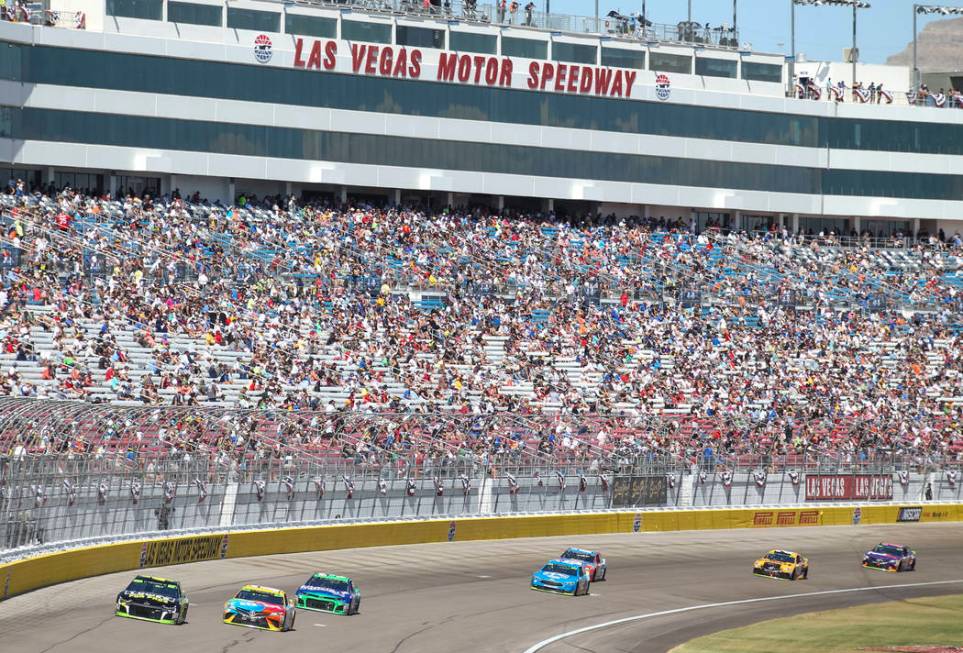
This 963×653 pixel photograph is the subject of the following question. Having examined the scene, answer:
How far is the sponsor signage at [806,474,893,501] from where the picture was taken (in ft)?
189

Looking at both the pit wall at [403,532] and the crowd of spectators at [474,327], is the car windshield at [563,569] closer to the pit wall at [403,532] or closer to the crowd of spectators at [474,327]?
the crowd of spectators at [474,327]

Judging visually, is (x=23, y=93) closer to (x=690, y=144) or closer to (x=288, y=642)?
(x=690, y=144)

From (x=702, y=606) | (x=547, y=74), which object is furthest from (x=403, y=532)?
(x=547, y=74)

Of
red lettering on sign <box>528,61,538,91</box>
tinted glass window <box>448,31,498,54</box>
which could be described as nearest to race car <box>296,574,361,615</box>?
tinted glass window <box>448,31,498,54</box>

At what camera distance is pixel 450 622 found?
1380 inches

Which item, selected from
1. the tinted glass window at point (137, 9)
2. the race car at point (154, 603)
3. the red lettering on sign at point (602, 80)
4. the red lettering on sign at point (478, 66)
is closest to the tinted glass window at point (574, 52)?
the red lettering on sign at point (602, 80)

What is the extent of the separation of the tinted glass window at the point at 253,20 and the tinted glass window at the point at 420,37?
5.55 meters

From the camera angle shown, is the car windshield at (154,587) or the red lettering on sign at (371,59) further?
the red lettering on sign at (371,59)

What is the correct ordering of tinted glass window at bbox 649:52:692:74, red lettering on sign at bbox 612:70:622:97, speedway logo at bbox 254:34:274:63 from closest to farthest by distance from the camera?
speedway logo at bbox 254:34:274:63 → red lettering on sign at bbox 612:70:622:97 → tinted glass window at bbox 649:52:692:74

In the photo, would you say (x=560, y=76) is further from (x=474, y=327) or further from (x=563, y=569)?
(x=563, y=569)

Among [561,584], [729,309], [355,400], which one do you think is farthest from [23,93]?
[561,584]

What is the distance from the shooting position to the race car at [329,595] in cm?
3462

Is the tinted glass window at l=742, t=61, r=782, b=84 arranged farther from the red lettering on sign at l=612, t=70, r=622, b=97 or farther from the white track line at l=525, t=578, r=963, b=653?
the white track line at l=525, t=578, r=963, b=653

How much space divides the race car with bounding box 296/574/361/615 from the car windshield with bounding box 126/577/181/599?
3670mm
